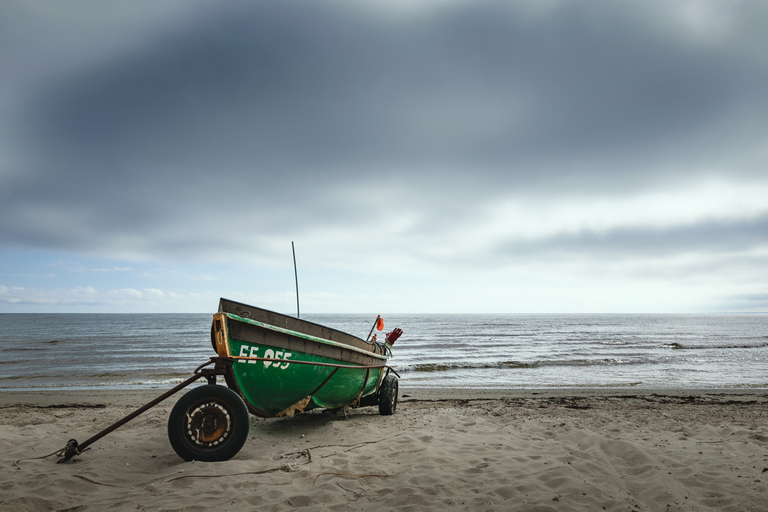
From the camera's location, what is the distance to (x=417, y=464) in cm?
498

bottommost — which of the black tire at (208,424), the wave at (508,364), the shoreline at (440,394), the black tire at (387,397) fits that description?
the wave at (508,364)

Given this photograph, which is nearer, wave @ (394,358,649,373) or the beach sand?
the beach sand

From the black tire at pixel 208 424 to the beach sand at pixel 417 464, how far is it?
217mm

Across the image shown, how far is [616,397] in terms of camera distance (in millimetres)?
11008

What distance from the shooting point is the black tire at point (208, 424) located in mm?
4820

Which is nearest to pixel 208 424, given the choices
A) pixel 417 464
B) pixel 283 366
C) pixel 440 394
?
pixel 283 366

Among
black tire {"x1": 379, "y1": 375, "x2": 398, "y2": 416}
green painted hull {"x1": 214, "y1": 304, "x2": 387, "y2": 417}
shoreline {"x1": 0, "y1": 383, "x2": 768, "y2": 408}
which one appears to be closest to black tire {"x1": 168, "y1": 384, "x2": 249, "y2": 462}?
green painted hull {"x1": 214, "y1": 304, "x2": 387, "y2": 417}

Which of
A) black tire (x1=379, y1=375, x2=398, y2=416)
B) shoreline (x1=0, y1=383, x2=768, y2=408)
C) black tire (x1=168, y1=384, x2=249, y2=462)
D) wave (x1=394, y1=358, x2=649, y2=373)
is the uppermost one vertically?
black tire (x1=168, y1=384, x2=249, y2=462)

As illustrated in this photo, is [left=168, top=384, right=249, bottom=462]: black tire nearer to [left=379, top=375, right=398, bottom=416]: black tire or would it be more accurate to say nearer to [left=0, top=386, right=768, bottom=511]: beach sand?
[left=0, top=386, right=768, bottom=511]: beach sand

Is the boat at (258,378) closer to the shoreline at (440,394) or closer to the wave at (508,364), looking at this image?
the shoreline at (440,394)

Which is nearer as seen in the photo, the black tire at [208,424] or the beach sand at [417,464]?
the beach sand at [417,464]

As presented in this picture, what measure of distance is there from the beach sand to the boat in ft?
1.19

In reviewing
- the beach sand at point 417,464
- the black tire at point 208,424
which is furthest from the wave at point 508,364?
the black tire at point 208,424

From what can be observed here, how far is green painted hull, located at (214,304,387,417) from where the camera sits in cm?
538
